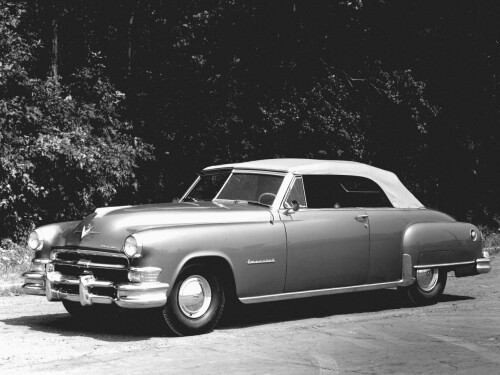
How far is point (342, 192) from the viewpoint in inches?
405

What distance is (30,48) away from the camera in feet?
61.7

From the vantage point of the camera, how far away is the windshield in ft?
31.9

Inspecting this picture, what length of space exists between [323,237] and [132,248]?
225cm

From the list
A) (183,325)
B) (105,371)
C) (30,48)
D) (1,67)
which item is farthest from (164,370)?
(30,48)

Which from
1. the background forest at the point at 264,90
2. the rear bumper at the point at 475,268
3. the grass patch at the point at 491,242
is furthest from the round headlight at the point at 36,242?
the grass patch at the point at 491,242

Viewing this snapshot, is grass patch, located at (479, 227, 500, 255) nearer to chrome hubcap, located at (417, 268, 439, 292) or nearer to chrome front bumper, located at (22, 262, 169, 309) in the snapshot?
chrome hubcap, located at (417, 268, 439, 292)

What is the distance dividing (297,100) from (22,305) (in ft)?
38.3

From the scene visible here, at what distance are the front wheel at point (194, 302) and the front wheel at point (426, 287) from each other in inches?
110

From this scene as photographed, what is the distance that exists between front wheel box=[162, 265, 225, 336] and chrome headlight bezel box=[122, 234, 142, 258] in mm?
530

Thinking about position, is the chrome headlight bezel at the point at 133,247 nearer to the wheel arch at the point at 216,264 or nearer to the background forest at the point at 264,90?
the wheel arch at the point at 216,264

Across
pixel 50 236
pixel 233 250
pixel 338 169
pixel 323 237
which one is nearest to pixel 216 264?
pixel 233 250

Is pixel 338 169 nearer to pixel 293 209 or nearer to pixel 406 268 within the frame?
pixel 293 209

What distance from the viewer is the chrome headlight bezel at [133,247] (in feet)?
27.1

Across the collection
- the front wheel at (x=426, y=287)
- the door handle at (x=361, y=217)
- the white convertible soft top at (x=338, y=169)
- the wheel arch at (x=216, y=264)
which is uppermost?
the white convertible soft top at (x=338, y=169)
